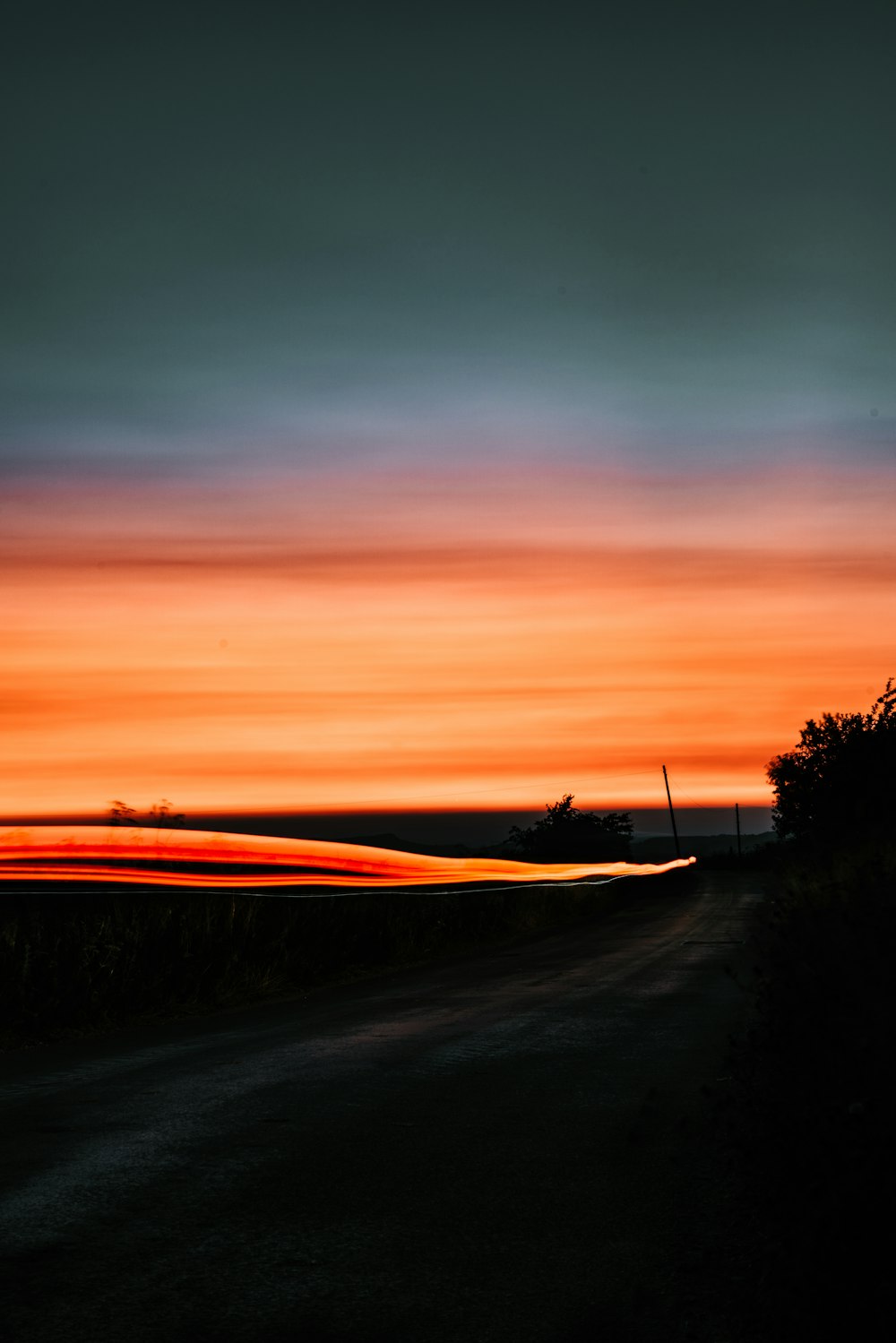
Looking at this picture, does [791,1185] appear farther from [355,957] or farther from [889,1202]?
[355,957]

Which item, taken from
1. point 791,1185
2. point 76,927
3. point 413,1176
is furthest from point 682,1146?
point 76,927

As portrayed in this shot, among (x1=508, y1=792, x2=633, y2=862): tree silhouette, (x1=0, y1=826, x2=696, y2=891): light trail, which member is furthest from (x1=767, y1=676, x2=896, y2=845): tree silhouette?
(x1=508, y1=792, x2=633, y2=862): tree silhouette

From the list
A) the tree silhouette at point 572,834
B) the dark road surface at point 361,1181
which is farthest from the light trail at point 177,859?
the tree silhouette at point 572,834

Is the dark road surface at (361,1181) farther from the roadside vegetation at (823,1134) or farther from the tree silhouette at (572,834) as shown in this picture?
the tree silhouette at (572,834)

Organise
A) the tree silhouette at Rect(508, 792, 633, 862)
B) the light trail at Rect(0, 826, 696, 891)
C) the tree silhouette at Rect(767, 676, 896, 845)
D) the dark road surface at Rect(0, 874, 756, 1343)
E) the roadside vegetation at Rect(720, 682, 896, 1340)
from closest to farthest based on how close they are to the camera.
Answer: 1. the roadside vegetation at Rect(720, 682, 896, 1340)
2. the dark road surface at Rect(0, 874, 756, 1343)
3. the light trail at Rect(0, 826, 696, 891)
4. the tree silhouette at Rect(767, 676, 896, 845)
5. the tree silhouette at Rect(508, 792, 633, 862)

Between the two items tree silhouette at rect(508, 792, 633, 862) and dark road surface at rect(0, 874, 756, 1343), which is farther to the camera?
tree silhouette at rect(508, 792, 633, 862)

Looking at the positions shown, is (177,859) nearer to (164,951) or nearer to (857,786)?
(164,951)

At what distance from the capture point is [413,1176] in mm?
7652

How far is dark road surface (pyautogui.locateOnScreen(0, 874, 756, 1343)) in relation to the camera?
5.44 metres

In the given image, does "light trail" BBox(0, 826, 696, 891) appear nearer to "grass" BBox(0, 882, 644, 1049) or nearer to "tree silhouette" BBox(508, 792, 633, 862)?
"grass" BBox(0, 882, 644, 1049)

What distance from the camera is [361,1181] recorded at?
754 centimetres

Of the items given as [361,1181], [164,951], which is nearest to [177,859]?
[164,951]

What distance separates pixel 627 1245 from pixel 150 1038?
30.3ft

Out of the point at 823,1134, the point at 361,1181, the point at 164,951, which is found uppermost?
the point at 164,951
